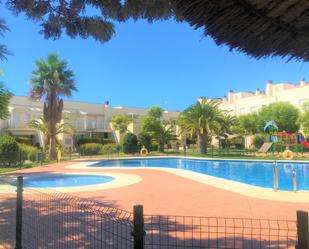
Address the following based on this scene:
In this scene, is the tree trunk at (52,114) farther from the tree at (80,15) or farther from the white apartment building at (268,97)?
the white apartment building at (268,97)

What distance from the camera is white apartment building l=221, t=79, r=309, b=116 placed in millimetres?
39344

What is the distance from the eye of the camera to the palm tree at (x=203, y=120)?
94.1ft

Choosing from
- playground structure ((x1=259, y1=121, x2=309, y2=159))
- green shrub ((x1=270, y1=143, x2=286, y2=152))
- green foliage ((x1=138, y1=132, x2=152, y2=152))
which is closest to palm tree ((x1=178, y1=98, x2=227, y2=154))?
playground structure ((x1=259, y1=121, x2=309, y2=159))

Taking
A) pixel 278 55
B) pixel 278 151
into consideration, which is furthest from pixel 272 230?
pixel 278 151

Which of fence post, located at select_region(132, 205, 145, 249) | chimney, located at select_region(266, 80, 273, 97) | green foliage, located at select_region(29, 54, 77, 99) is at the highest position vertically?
chimney, located at select_region(266, 80, 273, 97)

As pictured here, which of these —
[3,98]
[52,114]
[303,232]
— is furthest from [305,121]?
[303,232]

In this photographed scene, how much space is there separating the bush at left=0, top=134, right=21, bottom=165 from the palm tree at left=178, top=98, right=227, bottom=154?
15.4 metres

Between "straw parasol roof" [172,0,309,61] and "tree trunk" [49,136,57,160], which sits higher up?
"straw parasol roof" [172,0,309,61]

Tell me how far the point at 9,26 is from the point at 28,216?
4.11 meters

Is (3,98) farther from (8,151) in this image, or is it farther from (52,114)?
(52,114)

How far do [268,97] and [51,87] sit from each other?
3128cm

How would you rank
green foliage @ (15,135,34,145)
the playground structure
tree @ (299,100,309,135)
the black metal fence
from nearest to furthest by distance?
the black metal fence
the playground structure
tree @ (299,100,309,135)
green foliage @ (15,135,34,145)

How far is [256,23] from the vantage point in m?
1.75

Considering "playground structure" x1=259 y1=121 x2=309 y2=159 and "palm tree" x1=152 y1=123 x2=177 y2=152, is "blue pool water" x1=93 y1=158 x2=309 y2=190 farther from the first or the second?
"palm tree" x1=152 y1=123 x2=177 y2=152
